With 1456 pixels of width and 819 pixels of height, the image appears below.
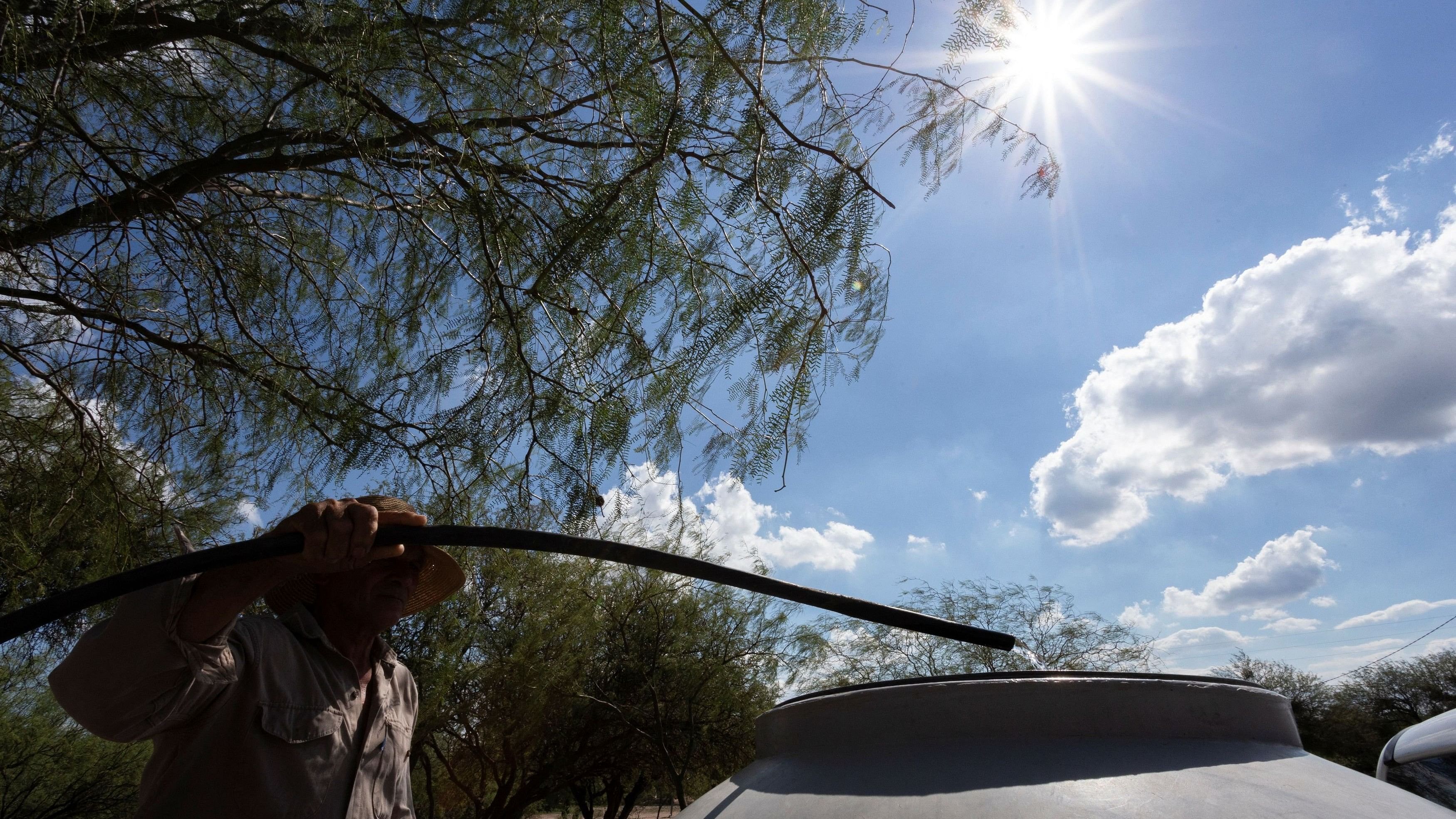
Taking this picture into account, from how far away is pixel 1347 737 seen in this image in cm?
1733

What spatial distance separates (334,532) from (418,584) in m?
1.26

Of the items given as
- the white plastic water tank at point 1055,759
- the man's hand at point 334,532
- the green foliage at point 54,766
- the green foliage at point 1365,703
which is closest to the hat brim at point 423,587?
the man's hand at point 334,532

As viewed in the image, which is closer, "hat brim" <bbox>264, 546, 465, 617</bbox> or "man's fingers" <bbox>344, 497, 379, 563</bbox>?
"man's fingers" <bbox>344, 497, 379, 563</bbox>

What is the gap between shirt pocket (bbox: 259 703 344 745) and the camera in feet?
6.01

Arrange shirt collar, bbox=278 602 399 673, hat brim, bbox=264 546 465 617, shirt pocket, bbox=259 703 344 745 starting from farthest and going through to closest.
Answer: hat brim, bbox=264 546 465 617
shirt collar, bbox=278 602 399 673
shirt pocket, bbox=259 703 344 745

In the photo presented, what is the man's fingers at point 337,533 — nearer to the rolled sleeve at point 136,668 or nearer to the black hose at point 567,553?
the black hose at point 567,553

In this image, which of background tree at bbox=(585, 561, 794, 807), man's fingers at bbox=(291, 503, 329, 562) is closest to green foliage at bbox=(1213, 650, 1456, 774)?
background tree at bbox=(585, 561, 794, 807)

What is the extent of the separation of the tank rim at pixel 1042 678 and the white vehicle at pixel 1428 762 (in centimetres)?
246

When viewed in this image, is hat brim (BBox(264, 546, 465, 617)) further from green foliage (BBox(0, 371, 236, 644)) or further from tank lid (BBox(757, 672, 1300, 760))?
green foliage (BBox(0, 371, 236, 644))

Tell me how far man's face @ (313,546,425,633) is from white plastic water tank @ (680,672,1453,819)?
0.97 meters

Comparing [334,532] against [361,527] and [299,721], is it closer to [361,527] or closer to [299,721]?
[361,527]

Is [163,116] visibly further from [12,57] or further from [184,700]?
[184,700]

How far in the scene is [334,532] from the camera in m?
1.43

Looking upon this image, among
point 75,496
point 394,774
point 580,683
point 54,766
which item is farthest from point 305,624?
point 54,766
